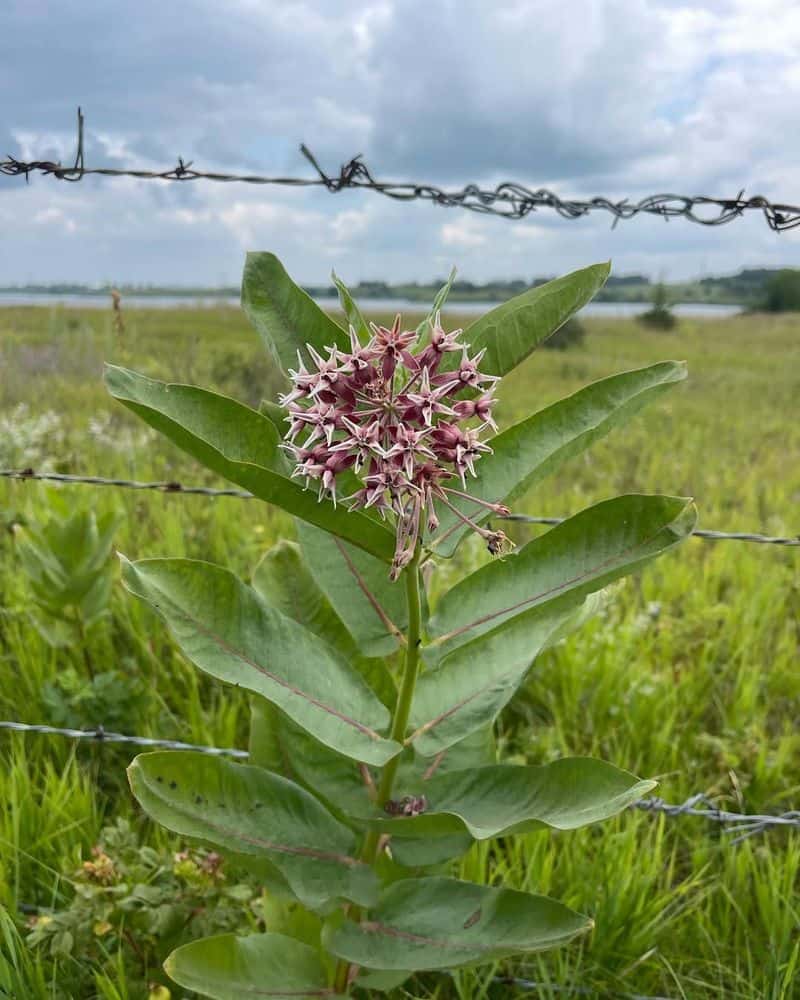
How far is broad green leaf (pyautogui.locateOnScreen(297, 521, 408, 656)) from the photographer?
1.46m

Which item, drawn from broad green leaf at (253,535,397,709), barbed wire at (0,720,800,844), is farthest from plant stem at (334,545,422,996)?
barbed wire at (0,720,800,844)

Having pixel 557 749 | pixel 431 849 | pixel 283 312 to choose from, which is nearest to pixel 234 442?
pixel 283 312

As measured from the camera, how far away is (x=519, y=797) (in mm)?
→ 1453

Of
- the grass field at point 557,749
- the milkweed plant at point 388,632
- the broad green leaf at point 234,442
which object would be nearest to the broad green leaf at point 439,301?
the milkweed plant at point 388,632

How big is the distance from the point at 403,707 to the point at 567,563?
342mm

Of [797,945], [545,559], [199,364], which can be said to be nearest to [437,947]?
[545,559]

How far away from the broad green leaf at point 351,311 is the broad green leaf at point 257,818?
695 millimetres

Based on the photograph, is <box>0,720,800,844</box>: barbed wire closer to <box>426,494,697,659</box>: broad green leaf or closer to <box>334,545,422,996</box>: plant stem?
<box>334,545,422,996</box>: plant stem

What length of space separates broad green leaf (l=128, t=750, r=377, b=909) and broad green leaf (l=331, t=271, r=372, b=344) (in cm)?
70

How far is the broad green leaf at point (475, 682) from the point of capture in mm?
1414

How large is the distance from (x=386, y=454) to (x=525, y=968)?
→ 147 cm

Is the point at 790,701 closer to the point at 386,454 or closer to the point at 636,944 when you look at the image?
the point at 636,944

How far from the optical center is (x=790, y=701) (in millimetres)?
2961

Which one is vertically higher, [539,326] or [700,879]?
[539,326]
